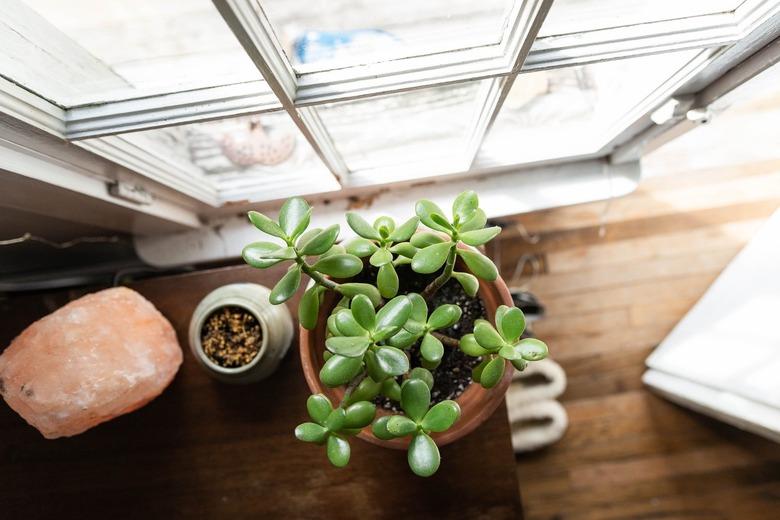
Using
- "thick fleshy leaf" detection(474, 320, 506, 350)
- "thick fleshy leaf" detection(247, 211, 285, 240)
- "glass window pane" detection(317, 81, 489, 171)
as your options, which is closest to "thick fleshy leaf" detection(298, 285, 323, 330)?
"thick fleshy leaf" detection(247, 211, 285, 240)

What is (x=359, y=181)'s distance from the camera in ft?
3.32

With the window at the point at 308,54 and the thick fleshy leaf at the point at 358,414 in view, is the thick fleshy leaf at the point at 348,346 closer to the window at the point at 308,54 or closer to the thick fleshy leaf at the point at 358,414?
the thick fleshy leaf at the point at 358,414

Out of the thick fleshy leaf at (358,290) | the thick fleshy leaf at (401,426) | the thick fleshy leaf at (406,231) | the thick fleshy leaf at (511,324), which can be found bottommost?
the thick fleshy leaf at (401,426)

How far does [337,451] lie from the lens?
56cm

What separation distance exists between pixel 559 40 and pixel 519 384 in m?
1.07

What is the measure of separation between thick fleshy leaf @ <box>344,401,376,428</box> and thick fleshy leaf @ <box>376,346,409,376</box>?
7 centimetres

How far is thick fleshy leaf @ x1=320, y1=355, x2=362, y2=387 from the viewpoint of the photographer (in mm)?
538

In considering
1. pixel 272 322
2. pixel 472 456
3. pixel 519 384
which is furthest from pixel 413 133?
pixel 519 384

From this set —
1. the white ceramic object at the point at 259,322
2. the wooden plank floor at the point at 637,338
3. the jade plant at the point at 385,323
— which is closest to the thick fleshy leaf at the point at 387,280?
the jade plant at the point at 385,323

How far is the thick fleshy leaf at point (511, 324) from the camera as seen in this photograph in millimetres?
563

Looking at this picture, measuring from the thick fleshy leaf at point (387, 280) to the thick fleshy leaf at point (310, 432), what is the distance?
17 cm

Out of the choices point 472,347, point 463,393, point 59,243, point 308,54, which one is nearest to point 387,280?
point 472,347

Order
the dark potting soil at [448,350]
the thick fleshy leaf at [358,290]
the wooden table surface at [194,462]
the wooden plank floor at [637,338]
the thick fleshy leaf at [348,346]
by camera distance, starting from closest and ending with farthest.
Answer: the thick fleshy leaf at [348,346] → the thick fleshy leaf at [358,290] → the dark potting soil at [448,350] → the wooden table surface at [194,462] → the wooden plank floor at [637,338]

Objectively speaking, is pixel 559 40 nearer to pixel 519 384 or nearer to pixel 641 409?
pixel 519 384
